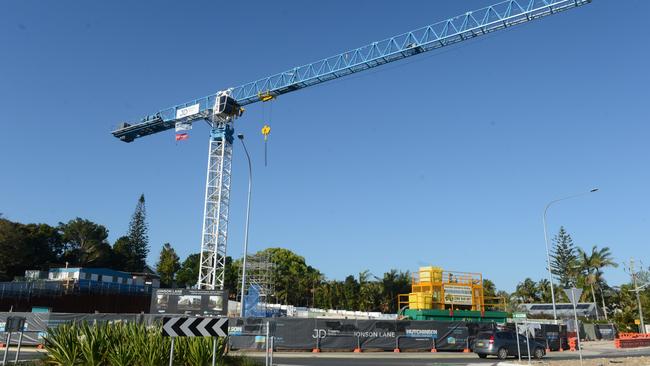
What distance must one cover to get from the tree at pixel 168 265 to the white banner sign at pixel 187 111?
6061cm

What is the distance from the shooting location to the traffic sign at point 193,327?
33.9 ft

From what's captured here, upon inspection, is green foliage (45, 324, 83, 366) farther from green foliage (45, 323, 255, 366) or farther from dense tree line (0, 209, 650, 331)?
dense tree line (0, 209, 650, 331)

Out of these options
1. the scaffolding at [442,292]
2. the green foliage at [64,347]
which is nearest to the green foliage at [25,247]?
the scaffolding at [442,292]

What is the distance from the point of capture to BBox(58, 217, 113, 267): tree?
9806 cm

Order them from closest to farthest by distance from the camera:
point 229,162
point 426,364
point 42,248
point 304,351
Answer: point 426,364, point 304,351, point 229,162, point 42,248

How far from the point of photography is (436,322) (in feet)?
96.2

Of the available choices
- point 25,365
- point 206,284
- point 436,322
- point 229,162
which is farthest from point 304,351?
point 229,162

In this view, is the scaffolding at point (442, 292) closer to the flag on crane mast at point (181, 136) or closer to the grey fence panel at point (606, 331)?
the grey fence panel at point (606, 331)

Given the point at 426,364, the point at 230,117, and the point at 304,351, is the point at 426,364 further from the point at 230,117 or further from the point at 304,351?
the point at 230,117

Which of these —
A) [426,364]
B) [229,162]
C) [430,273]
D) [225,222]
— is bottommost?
[426,364]

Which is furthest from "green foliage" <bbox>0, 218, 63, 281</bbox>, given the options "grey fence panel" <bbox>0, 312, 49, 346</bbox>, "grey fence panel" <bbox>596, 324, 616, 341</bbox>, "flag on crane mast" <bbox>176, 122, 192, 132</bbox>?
"grey fence panel" <bbox>596, 324, 616, 341</bbox>

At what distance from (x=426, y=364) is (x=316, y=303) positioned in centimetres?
7656

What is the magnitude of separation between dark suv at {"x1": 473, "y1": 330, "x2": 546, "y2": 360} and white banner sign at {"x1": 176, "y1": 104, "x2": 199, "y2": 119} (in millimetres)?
49231

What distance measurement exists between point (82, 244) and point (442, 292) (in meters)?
82.8
